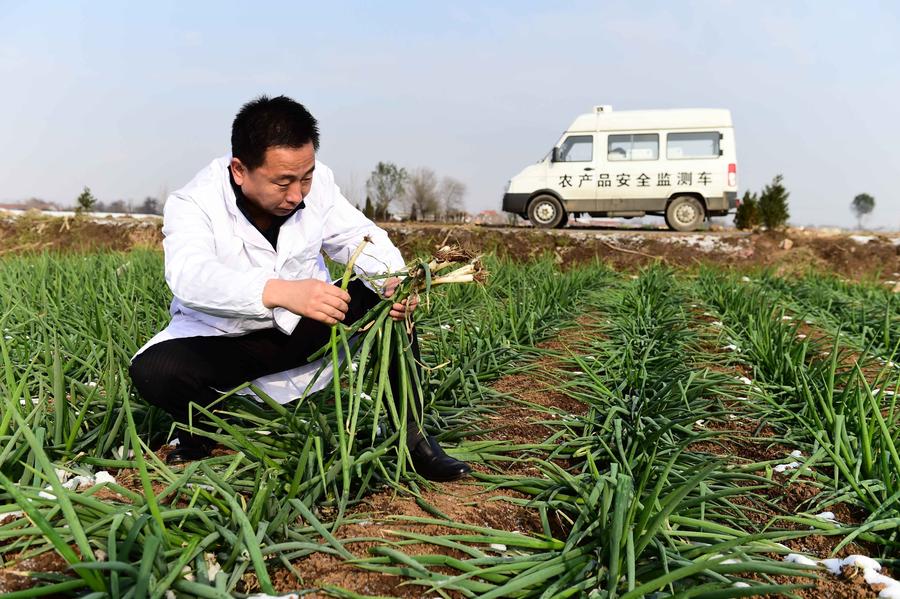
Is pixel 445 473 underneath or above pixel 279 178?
underneath

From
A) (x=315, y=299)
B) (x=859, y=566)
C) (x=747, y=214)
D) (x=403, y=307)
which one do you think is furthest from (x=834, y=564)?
(x=747, y=214)

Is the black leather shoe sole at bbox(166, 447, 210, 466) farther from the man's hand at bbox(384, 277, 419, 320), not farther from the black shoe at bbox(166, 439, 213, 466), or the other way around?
the man's hand at bbox(384, 277, 419, 320)

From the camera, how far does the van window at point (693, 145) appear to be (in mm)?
10062

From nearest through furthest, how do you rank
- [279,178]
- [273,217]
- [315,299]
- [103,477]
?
[315,299] < [103,477] < [279,178] < [273,217]

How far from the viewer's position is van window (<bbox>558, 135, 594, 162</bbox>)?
34.2 ft

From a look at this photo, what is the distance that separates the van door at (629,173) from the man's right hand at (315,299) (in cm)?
942

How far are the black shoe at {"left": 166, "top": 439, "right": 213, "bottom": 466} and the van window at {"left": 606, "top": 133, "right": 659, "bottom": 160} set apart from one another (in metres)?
9.49

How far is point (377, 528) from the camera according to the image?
1363mm

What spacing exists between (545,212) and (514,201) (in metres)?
0.53

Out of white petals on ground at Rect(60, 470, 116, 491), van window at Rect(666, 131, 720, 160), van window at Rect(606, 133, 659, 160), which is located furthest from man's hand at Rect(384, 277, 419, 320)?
van window at Rect(666, 131, 720, 160)

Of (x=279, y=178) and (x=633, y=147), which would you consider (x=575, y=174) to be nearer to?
(x=633, y=147)

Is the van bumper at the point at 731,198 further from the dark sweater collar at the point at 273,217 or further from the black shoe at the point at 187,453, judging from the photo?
the black shoe at the point at 187,453

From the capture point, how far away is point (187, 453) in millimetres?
1717

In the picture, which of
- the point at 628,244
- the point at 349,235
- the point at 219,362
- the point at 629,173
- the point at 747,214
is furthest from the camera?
the point at 747,214
